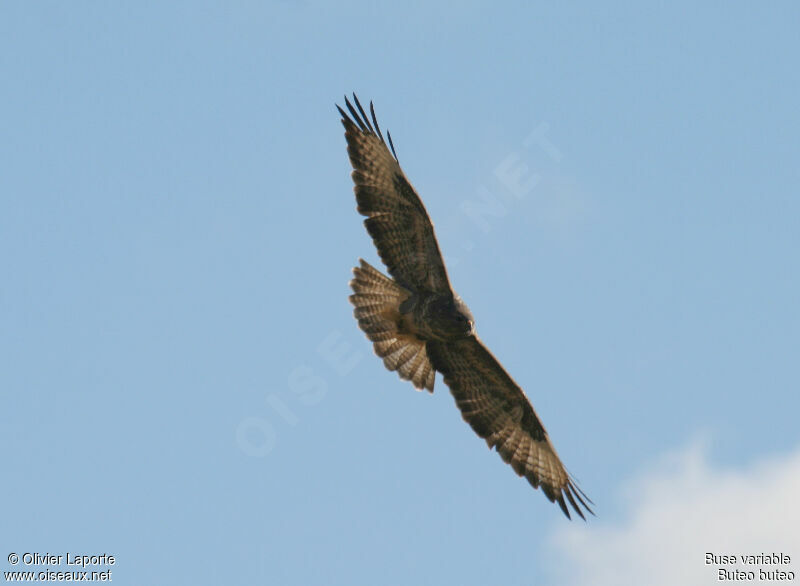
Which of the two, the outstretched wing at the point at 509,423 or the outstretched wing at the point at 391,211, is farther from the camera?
the outstretched wing at the point at 509,423

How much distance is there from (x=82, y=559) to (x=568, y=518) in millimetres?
5046

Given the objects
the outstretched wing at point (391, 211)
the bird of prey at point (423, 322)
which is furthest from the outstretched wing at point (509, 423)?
the outstretched wing at point (391, 211)

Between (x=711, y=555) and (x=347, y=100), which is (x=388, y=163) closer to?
(x=347, y=100)

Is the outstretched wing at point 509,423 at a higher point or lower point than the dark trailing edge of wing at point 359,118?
lower

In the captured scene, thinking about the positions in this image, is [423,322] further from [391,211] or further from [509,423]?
[509,423]

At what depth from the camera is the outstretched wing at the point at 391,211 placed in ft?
38.1

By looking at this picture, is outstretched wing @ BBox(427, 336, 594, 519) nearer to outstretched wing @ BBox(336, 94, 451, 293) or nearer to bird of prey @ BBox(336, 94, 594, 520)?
bird of prey @ BBox(336, 94, 594, 520)

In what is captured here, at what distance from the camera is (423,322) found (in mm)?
11906

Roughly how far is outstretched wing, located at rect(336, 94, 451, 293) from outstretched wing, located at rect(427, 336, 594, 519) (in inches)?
45.9

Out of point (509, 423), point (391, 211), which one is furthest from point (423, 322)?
point (509, 423)

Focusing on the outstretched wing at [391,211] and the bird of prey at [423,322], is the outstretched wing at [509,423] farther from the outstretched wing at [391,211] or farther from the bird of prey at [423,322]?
the outstretched wing at [391,211]

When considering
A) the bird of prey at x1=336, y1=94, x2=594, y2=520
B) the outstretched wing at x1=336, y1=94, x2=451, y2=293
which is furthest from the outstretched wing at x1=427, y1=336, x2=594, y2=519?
the outstretched wing at x1=336, y1=94, x2=451, y2=293

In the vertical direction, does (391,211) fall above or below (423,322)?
above

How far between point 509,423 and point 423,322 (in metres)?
1.76
